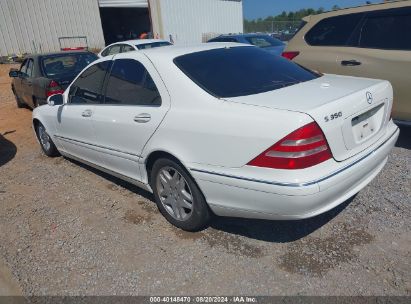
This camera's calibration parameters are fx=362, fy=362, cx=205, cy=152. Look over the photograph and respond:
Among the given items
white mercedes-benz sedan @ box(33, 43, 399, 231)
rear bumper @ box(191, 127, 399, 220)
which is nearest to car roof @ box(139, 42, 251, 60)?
white mercedes-benz sedan @ box(33, 43, 399, 231)

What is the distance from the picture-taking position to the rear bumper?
93.7 inches

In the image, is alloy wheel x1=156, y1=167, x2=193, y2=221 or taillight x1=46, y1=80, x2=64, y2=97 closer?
alloy wheel x1=156, y1=167, x2=193, y2=221

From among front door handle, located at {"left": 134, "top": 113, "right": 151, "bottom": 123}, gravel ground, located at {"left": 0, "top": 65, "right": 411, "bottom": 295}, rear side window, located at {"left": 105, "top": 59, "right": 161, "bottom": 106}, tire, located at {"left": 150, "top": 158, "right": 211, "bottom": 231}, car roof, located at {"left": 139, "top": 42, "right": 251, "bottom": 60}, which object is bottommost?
gravel ground, located at {"left": 0, "top": 65, "right": 411, "bottom": 295}

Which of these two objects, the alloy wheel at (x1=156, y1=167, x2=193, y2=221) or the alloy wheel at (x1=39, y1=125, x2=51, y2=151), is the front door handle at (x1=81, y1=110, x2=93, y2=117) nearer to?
the alloy wheel at (x1=156, y1=167, x2=193, y2=221)

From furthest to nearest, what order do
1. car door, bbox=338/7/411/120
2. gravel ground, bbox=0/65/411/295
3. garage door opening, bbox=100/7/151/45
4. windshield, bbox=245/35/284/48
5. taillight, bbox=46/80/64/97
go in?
1. garage door opening, bbox=100/7/151/45
2. windshield, bbox=245/35/284/48
3. taillight, bbox=46/80/64/97
4. car door, bbox=338/7/411/120
5. gravel ground, bbox=0/65/411/295

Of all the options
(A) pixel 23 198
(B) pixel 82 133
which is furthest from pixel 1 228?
(B) pixel 82 133

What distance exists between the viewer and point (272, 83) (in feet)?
10.1

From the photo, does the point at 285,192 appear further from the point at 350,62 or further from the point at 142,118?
the point at 350,62

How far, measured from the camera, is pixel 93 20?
901 inches

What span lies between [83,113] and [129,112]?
954mm

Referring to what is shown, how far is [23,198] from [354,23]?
4852 millimetres

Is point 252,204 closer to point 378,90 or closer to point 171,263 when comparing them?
point 171,263

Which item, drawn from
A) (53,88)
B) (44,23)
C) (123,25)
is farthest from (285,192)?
(123,25)

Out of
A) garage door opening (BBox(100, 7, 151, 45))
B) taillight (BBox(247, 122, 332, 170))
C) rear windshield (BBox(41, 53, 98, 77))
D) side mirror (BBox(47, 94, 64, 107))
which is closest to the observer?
taillight (BBox(247, 122, 332, 170))
